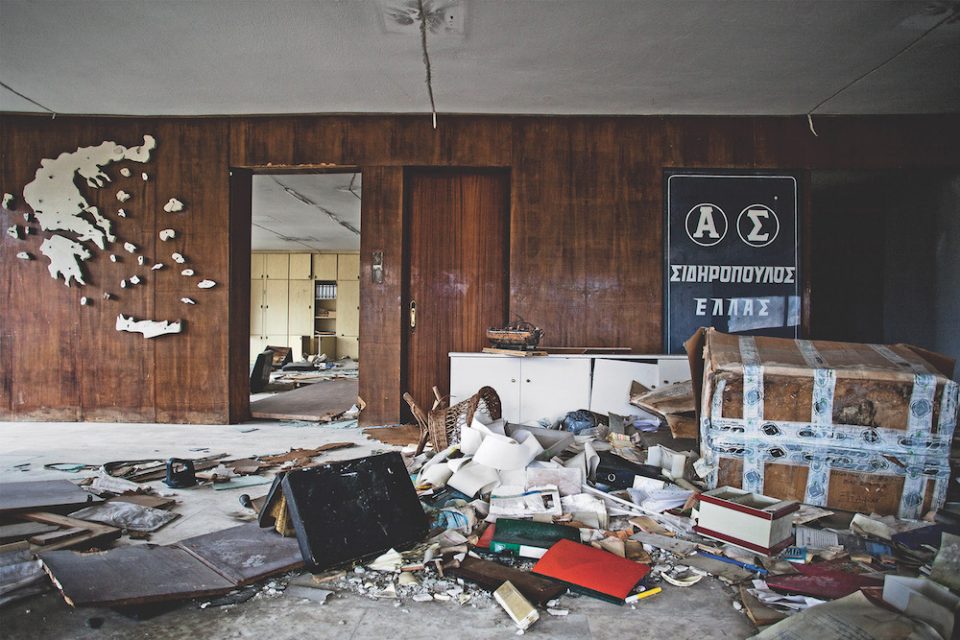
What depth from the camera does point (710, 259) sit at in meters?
4.78

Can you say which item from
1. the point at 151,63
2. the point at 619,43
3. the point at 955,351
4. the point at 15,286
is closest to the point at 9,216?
the point at 15,286

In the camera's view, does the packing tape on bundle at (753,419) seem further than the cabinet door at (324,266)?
No

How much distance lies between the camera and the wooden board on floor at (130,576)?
5.41 feet

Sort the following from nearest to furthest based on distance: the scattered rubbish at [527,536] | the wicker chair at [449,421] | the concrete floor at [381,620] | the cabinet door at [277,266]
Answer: the concrete floor at [381,620], the scattered rubbish at [527,536], the wicker chair at [449,421], the cabinet door at [277,266]

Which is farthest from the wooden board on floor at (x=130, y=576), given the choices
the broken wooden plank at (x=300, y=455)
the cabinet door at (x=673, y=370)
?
the cabinet door at (x=673, y=370)

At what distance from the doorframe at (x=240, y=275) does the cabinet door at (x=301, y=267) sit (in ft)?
22.7

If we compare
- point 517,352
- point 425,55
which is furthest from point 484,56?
point 517,352

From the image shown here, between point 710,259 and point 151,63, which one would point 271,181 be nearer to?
point 151,63

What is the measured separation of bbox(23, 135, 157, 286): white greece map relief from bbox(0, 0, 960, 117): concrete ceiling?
1.28 ft

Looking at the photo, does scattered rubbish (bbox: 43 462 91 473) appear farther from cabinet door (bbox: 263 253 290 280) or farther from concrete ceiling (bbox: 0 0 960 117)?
cabinet door (bbox: 263 253 290 280)

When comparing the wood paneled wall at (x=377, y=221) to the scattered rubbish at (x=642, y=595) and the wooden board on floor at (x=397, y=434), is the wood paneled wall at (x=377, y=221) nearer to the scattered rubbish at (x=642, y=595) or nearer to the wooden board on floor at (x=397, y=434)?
the wooden board on floor at (x=397, y=434)

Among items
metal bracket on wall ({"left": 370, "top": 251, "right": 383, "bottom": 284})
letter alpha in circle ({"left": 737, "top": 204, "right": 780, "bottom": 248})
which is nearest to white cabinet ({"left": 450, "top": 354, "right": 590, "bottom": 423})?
metal bracket on wall ({"left": 370, "top": 251, "right": 383, "bottom": 284})

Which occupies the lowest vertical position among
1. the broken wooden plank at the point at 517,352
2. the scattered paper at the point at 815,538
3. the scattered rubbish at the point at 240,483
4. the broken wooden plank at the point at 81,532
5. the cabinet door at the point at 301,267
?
the scattered rubbish at the point at 240,483

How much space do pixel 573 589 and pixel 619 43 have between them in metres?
3.31
